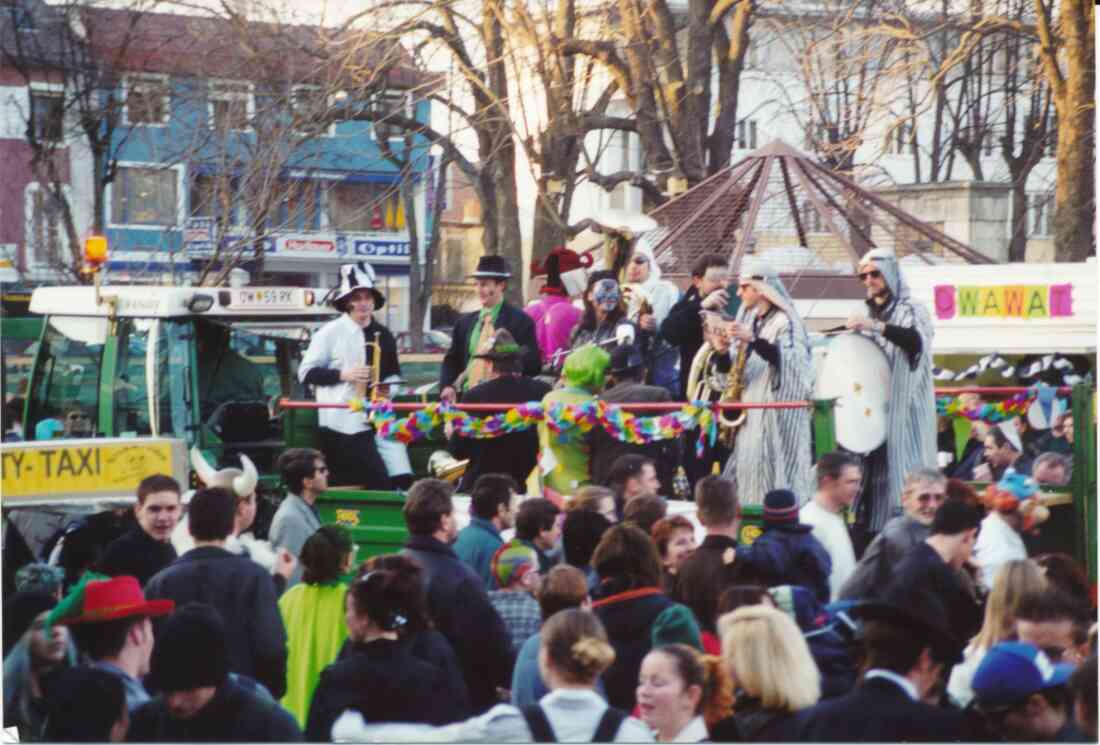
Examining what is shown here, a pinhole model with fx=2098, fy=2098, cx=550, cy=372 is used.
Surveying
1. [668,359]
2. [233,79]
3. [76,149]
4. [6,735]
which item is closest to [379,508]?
[668,359]

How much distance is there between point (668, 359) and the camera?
12867 mm

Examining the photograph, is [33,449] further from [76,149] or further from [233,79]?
[76,149]

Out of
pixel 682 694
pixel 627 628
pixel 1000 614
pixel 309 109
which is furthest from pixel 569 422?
pixel 309 109

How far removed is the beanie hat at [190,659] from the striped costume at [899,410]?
230 inches

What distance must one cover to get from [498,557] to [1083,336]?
8.95 m

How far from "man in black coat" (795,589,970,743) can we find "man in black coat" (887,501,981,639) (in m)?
1.59

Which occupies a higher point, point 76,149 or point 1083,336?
point 76,149

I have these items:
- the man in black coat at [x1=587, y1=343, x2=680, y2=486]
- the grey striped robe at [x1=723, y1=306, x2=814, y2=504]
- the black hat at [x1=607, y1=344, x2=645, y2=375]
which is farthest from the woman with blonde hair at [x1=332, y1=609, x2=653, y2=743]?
the black hat at [x1=607, y1=344, x2=645, y2=375]

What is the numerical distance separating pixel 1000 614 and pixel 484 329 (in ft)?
20.0

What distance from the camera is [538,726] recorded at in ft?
20.4

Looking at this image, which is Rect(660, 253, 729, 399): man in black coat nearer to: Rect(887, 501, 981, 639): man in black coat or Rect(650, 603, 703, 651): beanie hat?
Rect(887, 501, 981, 639): man in black coat

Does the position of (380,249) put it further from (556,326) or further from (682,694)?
(682,694)

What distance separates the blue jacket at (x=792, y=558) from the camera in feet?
26.8

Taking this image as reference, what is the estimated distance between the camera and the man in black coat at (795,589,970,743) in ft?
18.8
